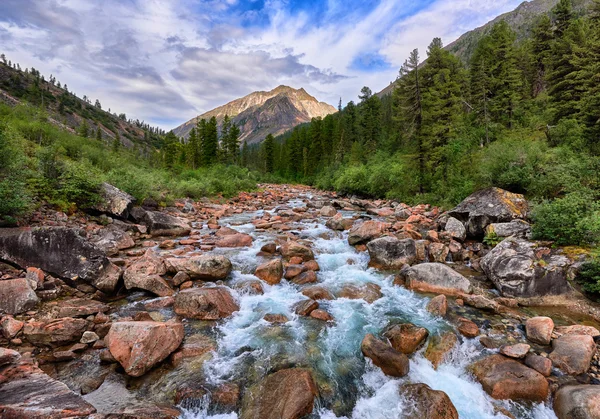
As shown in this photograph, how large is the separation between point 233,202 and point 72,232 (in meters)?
21.2

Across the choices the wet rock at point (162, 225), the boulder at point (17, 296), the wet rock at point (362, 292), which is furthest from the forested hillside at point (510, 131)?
the wet rock at point (162, 225)

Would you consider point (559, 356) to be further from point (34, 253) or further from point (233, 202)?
point (233, 202)

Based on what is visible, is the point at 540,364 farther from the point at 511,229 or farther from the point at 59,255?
the point at 59,255

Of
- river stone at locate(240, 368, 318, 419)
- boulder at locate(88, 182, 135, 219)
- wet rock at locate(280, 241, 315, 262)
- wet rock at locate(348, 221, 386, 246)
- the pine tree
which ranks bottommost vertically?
river stone at locate(240, 368, 318, 419)

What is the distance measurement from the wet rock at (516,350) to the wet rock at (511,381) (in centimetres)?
18

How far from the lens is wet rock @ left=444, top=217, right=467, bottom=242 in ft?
41.6

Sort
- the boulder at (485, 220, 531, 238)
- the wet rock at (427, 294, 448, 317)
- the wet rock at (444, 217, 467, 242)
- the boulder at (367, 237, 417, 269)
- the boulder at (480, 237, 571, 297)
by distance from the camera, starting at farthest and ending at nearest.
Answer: the wet rock at (444, 217, 467, 242) < the boulder at (367, 237, 417, 269) < the boulder at (485, 220, 531, 238) < the boulder at (480, 237, 571, 297) < the wet rock at (427, 294, 448, 317)

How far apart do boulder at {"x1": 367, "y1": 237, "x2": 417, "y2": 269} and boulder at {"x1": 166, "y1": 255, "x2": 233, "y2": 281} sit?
6066 millimetres

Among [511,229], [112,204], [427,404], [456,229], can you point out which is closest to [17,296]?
[112,204]

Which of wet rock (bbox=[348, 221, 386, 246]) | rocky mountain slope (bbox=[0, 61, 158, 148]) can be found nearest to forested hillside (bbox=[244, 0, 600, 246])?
wet rock (bbox=[348, 221, 386, 246])

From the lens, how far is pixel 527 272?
821 centimetres

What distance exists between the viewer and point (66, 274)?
301 inches

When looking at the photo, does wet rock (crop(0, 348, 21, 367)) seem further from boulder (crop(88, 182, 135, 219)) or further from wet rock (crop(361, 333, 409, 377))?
boulder (crop(88, 182, 135, 219))

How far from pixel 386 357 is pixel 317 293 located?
3260 mm
